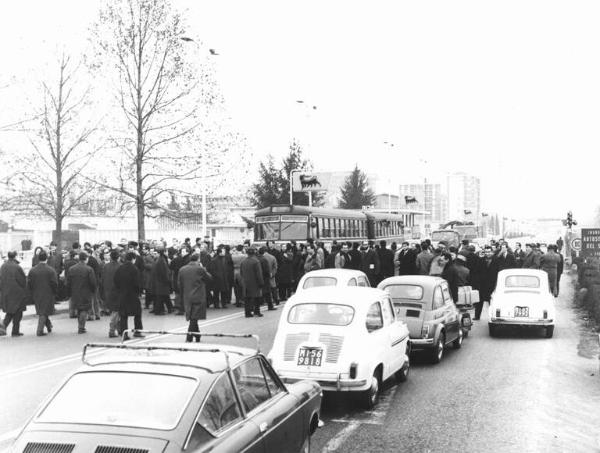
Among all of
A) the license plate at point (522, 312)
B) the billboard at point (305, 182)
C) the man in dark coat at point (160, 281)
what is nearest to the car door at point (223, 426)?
the license plate at point (522, 312)

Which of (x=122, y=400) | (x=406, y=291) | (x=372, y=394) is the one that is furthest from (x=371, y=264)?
(x=122, y=400)

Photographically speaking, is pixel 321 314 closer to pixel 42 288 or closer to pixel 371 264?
pixel 42 288

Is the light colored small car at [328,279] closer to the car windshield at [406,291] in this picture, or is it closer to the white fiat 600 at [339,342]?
the car windshield at [406,291]

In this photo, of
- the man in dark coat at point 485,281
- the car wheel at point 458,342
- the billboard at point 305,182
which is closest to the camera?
the car wheel at point 458,342

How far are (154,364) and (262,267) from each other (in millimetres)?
15420

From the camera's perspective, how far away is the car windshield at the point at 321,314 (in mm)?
9666

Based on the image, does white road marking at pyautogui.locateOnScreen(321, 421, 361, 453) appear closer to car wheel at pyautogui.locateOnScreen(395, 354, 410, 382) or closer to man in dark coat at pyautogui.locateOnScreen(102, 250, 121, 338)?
car wheel at pyautogui.locateOnScreen(395, 354, 410, 382)

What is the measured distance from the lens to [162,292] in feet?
66.8

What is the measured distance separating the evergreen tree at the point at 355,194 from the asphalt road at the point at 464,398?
7060 centimetres

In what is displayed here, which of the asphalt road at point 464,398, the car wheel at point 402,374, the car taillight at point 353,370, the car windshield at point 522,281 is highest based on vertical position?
the car windshield at point 522,281

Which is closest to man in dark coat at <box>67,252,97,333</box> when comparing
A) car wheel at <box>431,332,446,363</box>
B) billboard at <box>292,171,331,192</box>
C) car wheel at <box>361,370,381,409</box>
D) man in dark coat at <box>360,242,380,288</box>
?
car wheel at <box>431,332,446,363</box>

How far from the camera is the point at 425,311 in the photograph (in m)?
12.7

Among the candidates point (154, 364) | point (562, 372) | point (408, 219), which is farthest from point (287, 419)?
point (408, 219)

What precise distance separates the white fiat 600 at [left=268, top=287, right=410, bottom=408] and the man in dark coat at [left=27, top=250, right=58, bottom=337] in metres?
8.06
